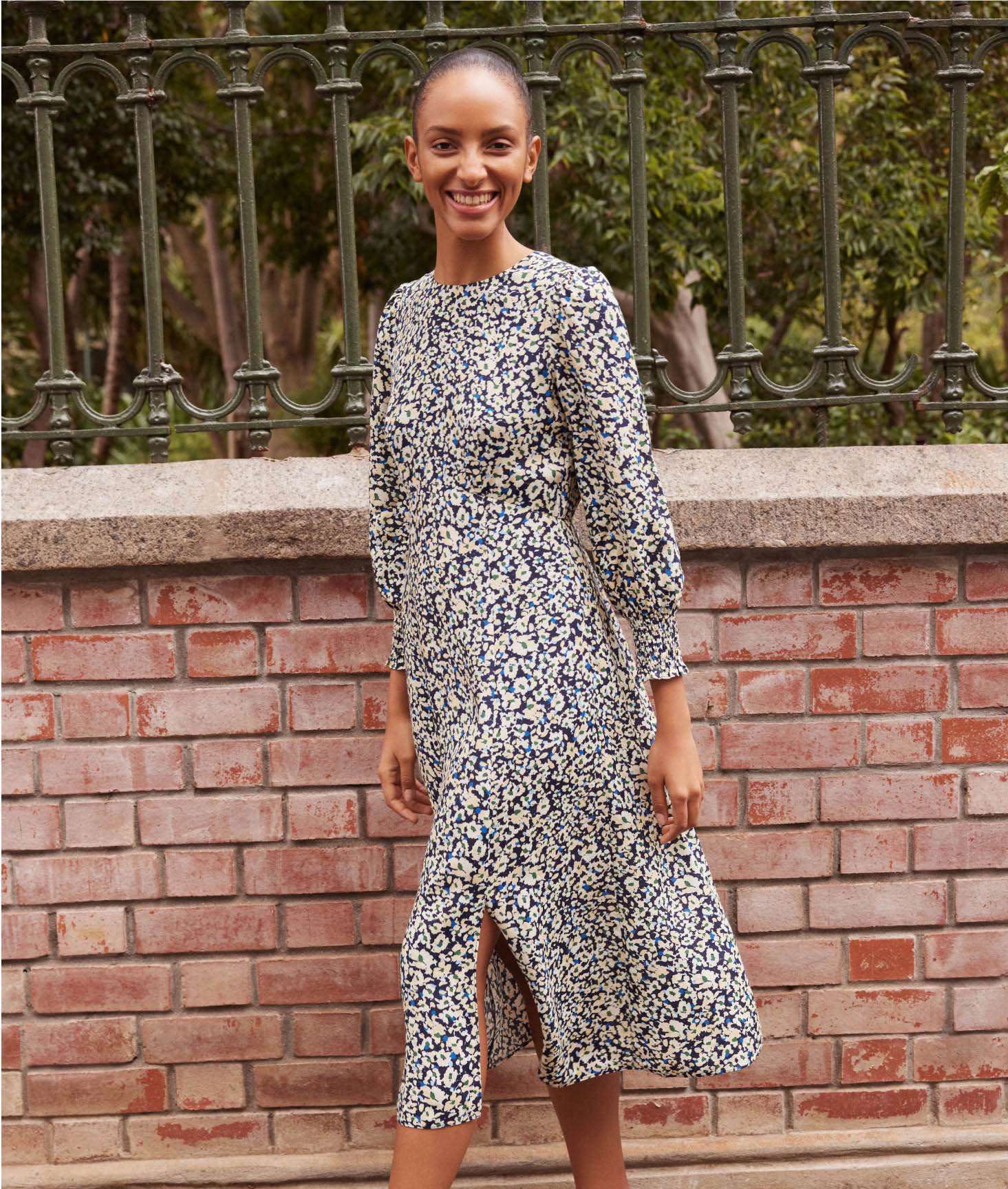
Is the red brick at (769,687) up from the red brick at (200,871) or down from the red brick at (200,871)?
up

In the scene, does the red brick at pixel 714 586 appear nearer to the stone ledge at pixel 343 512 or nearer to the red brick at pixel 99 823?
the stone ledge at pixel 343 512

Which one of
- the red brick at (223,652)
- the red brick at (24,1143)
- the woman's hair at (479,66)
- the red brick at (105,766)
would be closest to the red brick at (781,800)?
the red brick at (223,652)

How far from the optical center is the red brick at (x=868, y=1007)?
306 cm

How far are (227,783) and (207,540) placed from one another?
528 millimetres

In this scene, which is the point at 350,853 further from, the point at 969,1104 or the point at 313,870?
the point at 969,1104

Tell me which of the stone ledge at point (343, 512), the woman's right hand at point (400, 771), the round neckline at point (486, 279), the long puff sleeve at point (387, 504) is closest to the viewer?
the round neckline at point (486, 279)

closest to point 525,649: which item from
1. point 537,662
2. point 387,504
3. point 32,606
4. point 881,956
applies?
point 537,662

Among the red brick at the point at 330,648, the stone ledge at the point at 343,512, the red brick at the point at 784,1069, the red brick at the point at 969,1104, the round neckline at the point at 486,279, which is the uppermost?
the round neckline at the point at 486,279

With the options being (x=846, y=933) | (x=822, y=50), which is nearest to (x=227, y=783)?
(x=846, y=933)

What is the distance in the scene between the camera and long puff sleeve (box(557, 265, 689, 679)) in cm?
219

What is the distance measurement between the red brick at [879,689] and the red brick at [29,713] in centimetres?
161

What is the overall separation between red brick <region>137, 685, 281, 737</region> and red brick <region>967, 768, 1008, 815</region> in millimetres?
1484

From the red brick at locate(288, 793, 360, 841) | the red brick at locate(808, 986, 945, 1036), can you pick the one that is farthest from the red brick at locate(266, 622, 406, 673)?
the red brick at locate(808, 986, 945, 1036)

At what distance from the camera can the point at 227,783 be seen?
299 centimetres
